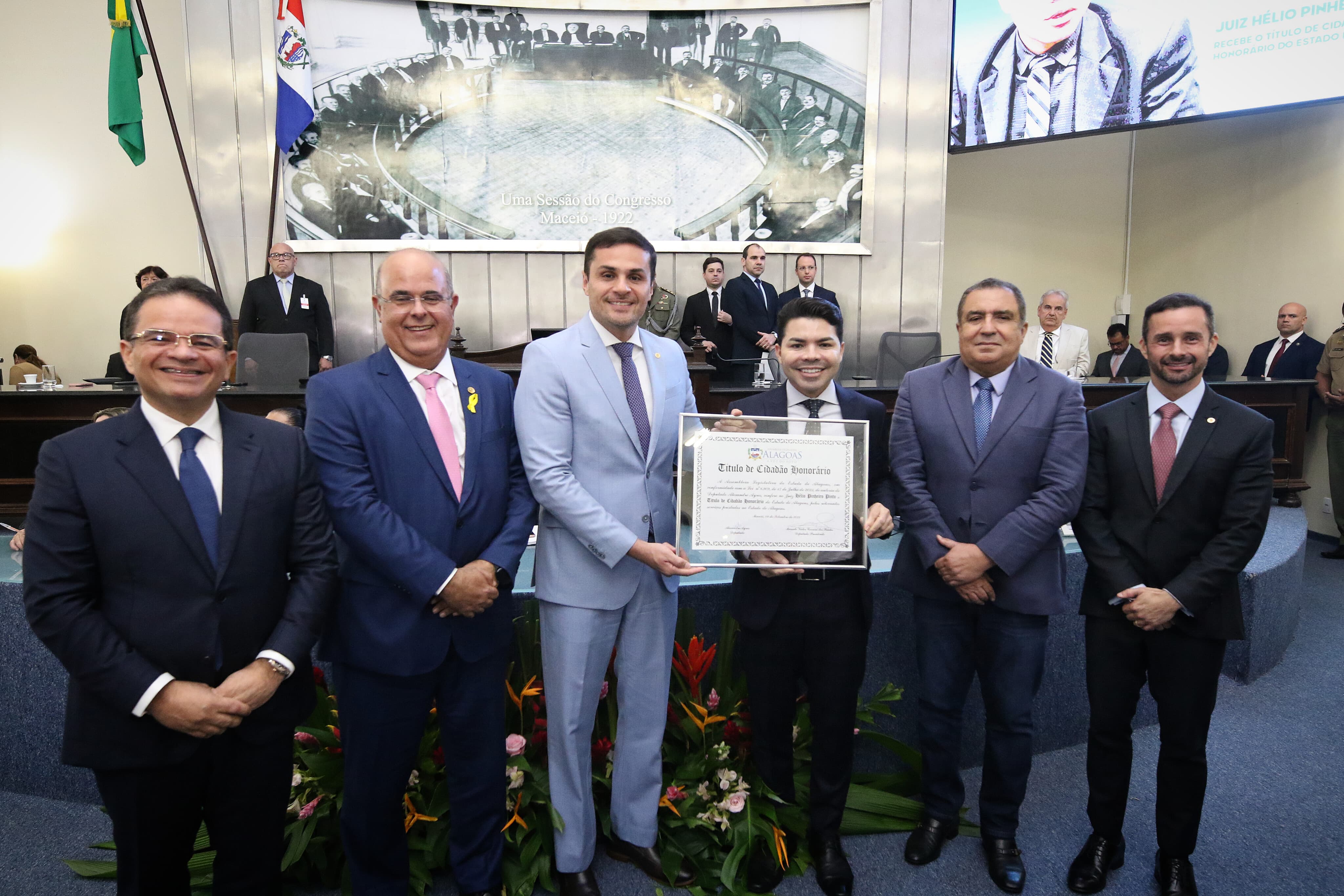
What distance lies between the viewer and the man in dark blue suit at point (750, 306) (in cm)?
633

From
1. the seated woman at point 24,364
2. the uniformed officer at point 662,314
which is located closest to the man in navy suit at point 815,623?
the uniformed officer at point 662,314

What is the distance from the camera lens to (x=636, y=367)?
1870 millimetres

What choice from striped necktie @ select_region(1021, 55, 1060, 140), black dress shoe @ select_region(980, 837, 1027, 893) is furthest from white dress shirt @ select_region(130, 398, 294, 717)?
striped necktie @ select_region(1021, 55, 1060, 140)

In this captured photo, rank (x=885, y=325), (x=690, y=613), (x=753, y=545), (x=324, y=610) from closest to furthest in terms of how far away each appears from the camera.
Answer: (x=324, y=610), (x=753, y=545), (x=690, y=613), (x=885, y=325)

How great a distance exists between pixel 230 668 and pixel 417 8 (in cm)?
643

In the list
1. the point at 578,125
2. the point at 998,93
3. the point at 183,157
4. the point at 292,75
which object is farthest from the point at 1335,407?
the point at 183,157

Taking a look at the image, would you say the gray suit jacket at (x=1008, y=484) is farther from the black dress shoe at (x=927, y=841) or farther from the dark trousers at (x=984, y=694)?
the black dress shoe at (x=927, y=841)

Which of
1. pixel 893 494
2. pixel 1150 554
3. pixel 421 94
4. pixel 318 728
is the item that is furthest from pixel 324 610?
pixel 421 94

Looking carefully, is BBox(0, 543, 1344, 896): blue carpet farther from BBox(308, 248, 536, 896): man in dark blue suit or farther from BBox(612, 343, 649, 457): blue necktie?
BBox(612, 343, 649, 457): blue necktie

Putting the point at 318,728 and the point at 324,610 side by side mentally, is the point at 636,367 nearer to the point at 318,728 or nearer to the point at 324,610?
the point at 324,610

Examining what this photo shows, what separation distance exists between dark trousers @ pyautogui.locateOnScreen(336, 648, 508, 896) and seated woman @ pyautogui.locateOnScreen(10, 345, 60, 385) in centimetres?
631

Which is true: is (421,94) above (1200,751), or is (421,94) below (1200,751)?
above

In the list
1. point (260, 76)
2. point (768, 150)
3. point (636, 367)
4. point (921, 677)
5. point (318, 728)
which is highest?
point (260, 76)

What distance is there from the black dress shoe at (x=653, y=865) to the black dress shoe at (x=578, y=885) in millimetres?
133
